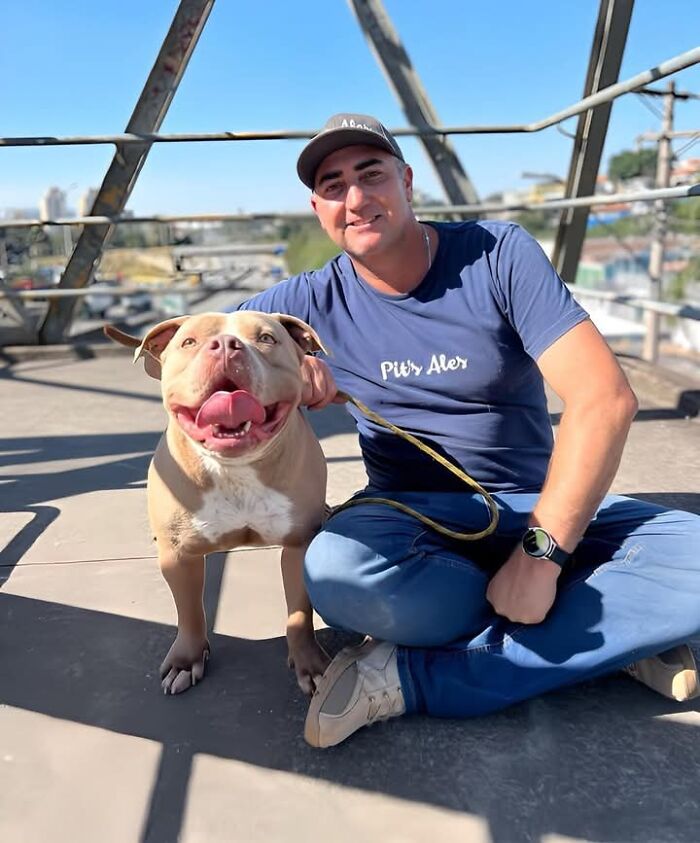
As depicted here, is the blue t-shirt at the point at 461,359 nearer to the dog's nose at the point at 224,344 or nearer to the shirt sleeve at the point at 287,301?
the shirt sleeve at the point at 287,301

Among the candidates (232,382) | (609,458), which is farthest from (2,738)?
(609,458)

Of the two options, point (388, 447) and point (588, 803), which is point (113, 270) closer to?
point (388, 447)

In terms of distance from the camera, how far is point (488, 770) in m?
1.31

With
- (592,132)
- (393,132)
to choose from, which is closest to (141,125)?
(393,132)

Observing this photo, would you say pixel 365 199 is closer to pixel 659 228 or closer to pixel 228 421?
pixel 228 421

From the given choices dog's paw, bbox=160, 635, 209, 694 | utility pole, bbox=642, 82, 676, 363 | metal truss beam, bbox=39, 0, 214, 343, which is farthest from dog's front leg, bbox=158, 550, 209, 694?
utility pole, bbox=642, 82, 676, 363

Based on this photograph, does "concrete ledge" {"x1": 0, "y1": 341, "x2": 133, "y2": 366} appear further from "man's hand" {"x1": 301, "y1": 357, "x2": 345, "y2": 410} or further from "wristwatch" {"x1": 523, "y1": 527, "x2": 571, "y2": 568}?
"wristwatch" {"x1": 523, "y1": 527, "x2": 571, "y2": 568}

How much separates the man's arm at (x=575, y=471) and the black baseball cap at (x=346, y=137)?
68cm

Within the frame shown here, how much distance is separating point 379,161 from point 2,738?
4.81 feet

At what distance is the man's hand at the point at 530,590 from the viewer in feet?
4.76

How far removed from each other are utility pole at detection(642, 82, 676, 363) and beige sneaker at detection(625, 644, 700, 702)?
43.9 feet

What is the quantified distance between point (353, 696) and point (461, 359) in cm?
79

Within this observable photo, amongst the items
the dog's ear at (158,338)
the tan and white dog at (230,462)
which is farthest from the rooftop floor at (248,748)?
the dog's ear at (158,338)

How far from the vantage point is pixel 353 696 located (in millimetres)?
1397
